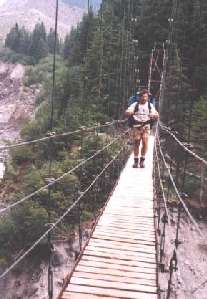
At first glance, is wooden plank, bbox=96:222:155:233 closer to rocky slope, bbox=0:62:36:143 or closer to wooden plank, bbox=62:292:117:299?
wooden plank, bbox=62:292:117:299

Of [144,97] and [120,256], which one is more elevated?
[144,97]

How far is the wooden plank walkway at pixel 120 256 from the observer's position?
11.3ft

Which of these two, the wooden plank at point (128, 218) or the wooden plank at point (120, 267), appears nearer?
the wooden plank at point (120, 267)

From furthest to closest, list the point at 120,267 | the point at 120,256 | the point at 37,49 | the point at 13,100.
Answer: the point at 37,49 < the point at 13,100 < the point at 120,256 < the point at 120,267

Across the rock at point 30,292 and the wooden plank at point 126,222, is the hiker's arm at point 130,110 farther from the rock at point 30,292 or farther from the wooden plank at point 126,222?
the rock at point 30,292

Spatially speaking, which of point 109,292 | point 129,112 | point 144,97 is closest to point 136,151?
point 129,112

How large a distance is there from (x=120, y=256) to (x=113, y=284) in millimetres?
574

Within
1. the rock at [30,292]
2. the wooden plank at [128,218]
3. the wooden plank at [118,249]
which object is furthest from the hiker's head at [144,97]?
the rock at [30,292]

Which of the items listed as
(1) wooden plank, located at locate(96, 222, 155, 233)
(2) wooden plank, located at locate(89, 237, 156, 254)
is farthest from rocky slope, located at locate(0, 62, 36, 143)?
(2) wooden plank, located at locate(89, 237, 156, 254)

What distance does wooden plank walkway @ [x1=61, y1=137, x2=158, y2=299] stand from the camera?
345 cm

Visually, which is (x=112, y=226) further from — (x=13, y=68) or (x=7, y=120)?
(x=13, y=68)

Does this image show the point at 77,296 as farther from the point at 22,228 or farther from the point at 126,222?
the point at 22,228

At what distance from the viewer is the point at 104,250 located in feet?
13.8

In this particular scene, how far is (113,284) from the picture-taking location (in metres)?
3.55
